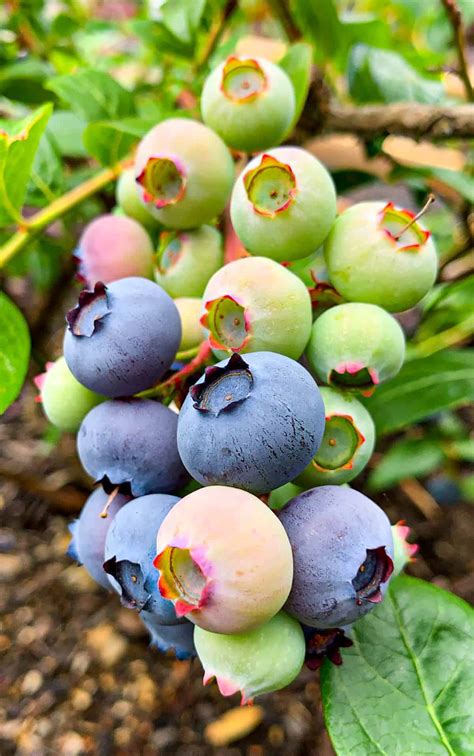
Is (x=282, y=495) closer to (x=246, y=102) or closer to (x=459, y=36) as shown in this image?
(x=246, y=102)

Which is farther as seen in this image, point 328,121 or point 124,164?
point 328,121

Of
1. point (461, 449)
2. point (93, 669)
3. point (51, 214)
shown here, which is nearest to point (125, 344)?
point (51, 214)

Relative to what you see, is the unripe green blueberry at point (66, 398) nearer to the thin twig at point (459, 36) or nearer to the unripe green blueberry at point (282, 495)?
the unripe green blueberry at point (282, 495)

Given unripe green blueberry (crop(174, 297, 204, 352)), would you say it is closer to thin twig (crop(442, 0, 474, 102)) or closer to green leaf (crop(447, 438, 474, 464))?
thin twig (crop(442, 0, 474, 102))

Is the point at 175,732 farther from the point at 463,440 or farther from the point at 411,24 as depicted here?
the point at 411,24

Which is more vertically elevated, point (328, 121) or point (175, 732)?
point (328, 121)

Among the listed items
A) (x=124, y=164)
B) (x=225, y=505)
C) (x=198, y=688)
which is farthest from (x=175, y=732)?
(x=124, y=164)
